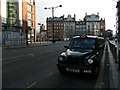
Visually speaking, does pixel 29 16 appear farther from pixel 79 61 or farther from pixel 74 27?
pixel 79 61

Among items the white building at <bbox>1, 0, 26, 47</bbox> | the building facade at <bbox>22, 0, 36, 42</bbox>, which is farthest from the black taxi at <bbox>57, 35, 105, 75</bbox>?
the building facade at <bbox>22, 0, 36, 42</bbox>

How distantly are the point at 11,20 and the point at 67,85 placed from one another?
203ft

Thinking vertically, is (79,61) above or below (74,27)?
→ below

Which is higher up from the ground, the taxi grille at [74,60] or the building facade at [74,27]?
the building facade at [74,27]

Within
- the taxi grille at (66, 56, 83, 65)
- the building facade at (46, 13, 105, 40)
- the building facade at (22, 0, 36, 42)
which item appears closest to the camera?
the taxi grille at (66, 56, 83, 65)

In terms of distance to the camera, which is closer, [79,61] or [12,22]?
[79,61]

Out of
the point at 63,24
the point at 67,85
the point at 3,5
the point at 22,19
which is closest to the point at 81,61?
the point at 67,85

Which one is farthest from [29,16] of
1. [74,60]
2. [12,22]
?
[74,60]

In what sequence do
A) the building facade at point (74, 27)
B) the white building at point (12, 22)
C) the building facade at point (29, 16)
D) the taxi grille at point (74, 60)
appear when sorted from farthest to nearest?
the building facade at point (74, 27)
the building facade at point (29, 16)
the white building at point (12, 22)
the taxi grille at point (74, 60)

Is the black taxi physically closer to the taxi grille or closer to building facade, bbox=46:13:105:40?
the taxi grille

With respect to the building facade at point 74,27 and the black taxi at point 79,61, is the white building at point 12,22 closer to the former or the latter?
the black taxi at point 79,61

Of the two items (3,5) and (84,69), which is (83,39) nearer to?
(84,69)

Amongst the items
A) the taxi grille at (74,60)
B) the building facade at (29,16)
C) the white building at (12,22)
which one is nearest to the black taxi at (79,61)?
the taxi grille at (74,60)

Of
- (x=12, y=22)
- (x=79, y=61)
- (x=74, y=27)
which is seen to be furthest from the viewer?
(x=74, y=27)
